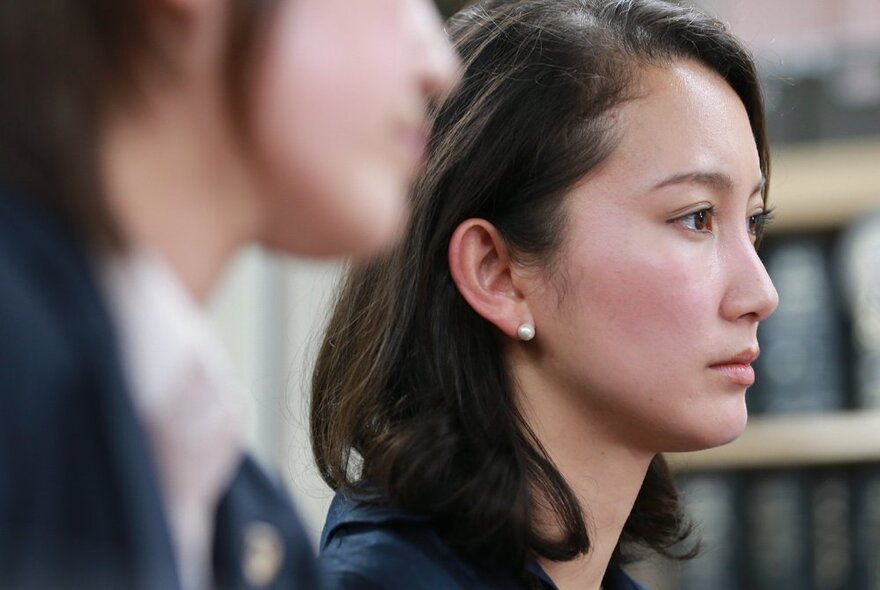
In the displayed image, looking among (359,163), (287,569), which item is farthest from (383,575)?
(359,163)

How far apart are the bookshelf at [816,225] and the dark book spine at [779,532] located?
0.10 feet

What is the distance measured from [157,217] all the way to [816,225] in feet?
4.95

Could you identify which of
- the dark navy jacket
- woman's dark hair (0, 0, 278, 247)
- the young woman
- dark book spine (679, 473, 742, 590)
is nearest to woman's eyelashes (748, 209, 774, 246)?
the dark navy jacket

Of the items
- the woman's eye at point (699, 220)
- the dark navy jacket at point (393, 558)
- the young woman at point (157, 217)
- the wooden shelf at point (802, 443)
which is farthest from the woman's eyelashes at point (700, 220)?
the wooden shelf at point (802, 443)

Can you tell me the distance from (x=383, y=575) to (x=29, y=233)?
1.43ft

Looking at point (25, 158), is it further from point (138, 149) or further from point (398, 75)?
point (398, 75)

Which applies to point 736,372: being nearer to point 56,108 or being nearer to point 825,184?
point 56,108

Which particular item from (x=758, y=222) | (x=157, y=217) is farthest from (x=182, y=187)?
(x=758, y=222)

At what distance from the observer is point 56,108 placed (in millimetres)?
441

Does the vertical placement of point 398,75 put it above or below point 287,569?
above

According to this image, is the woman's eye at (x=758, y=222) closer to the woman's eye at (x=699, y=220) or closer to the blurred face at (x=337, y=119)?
the woman's eye at (x=699, y=220)

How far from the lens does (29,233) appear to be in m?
0.44

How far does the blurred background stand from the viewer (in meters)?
1.79

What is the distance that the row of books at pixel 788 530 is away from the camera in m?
1.79
